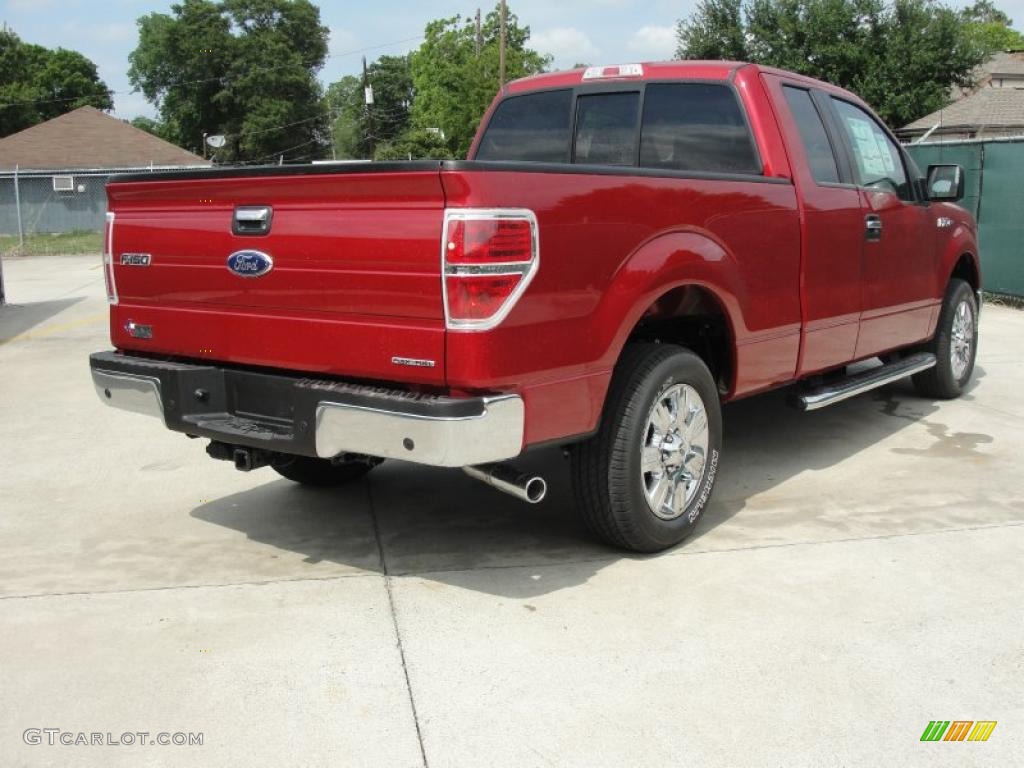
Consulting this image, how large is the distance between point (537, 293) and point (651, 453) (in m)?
1.02

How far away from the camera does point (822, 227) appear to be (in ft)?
17.5

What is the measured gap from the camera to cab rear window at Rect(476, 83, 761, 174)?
5289 mm

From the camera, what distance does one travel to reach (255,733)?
10.2 feet

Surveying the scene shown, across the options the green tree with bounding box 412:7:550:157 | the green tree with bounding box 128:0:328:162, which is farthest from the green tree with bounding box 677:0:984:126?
the green tree with bounding box 128:0:328:162

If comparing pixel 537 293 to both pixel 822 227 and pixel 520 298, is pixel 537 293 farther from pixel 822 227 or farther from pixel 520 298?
pixel 822 227

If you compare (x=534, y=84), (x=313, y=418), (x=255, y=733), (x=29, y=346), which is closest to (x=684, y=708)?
(x=255, y=733)

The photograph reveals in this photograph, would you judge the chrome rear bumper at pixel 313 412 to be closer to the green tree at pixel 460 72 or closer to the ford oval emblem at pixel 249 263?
the ford oval emblem at pixel 249 263

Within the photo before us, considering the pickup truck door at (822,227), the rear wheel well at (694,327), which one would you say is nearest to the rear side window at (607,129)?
the pickup truck door at (822,227)

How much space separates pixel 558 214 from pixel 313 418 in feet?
3.70

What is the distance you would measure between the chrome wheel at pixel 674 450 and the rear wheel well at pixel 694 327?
13.4 inches

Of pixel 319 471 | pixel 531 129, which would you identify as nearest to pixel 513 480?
pixel 319 471

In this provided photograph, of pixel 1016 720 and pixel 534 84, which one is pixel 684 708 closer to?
pixel 1016 720

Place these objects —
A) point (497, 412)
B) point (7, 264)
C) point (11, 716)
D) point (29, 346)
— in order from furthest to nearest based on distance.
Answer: point (7, 264) < point (29, 346) < point (497, 412) < point (11, 716)

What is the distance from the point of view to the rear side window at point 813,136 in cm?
545
